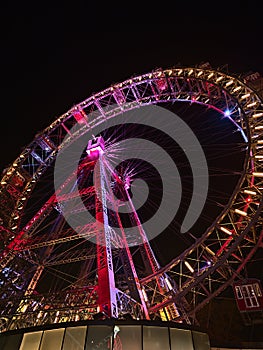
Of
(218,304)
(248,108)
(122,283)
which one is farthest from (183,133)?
(218,304)

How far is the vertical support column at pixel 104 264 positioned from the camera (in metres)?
10.9

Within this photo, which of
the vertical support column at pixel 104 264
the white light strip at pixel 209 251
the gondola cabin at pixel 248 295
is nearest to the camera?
the vertical support column at pixel 104 264

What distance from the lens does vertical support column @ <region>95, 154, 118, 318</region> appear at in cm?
1091

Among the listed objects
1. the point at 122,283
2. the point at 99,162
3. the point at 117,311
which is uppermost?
the point at 99,162

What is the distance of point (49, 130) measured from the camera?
23.0m

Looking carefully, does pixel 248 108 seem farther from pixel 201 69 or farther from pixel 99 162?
pixel 99 162

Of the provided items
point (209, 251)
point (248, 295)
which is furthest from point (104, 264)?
point (248, 295)

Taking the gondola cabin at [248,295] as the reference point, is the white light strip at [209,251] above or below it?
above

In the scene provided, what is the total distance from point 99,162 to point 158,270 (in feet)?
23.7

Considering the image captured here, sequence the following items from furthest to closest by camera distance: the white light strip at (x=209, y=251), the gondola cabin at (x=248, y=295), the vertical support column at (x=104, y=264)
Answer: the white light strip at (x=209, y=251) < the gondola cabin at (x=248, y=295) < the vertical support column at (x=104, y=264)

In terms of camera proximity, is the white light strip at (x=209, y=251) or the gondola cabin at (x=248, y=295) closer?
the gondola cabin at (x=248, y=295)

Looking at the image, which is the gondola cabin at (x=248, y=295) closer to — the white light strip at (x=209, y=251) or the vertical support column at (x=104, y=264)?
the white light strip at (x=209, y=251)

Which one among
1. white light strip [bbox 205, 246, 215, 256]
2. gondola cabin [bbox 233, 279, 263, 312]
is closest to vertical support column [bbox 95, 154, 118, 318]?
white light strip [bbox 205, 246, 215, 256]

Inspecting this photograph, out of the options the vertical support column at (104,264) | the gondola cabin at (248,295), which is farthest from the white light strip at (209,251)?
Result: the vertical support column at (104,264)
